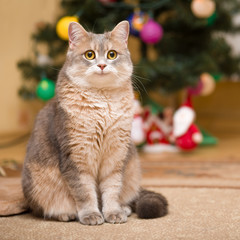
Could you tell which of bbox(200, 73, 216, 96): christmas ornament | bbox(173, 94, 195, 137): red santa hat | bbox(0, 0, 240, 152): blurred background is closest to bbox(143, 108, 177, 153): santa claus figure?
bbox(0, 0, 240, 152): blurred background

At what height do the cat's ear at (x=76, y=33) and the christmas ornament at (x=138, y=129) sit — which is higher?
the cat's ear at (x=76, y=33)

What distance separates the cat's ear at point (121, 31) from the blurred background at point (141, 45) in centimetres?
78

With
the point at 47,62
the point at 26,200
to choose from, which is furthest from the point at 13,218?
the point at 47,62

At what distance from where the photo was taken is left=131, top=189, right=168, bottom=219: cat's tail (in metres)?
1.39

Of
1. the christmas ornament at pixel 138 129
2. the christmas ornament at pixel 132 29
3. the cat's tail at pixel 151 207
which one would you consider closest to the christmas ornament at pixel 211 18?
the christmas ornament at pixel 132 29

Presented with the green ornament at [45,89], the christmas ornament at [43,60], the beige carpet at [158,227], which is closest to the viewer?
the beige carpet at [158,227]

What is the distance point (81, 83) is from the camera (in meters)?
1.40

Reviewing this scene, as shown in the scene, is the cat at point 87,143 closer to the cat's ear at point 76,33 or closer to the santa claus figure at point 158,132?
the cat's ear at point 76,33

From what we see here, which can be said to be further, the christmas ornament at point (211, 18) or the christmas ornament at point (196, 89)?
the christmas ornament at point (196, 89)

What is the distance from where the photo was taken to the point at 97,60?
4.58 feet

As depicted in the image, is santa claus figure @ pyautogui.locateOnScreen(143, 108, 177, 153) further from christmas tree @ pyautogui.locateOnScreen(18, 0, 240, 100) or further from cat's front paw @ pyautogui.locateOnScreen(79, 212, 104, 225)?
cat's front paw @ pyautogui.locateOnScreen(79, 212, 104, 225)

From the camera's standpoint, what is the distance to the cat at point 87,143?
53.8 inches

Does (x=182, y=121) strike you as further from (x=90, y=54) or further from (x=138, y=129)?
(x=90, y=54)

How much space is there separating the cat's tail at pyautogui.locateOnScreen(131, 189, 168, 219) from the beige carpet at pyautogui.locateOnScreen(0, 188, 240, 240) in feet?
0.07
